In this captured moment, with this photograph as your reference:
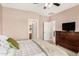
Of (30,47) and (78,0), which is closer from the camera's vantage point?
(78,0)

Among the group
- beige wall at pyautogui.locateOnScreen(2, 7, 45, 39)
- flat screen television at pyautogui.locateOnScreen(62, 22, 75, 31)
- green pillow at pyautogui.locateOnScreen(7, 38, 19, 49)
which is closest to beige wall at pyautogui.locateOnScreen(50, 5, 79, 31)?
flat screen television at pyautogui.locateOnScreen(62, 22, 75, 31)

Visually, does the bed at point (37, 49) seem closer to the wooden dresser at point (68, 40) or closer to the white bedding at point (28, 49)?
the white bedding at point (28, 49)

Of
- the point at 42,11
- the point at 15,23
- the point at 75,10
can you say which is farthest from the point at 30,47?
the point at 75,10

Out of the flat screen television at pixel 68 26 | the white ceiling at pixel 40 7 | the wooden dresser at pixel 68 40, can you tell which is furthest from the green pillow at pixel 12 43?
the flat screen television at pixel 68 26

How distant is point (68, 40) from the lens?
1.91 meters

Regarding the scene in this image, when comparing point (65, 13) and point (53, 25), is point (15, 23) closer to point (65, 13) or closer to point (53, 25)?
point (53, 25)

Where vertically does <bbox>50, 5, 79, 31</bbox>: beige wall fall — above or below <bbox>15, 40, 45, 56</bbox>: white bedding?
above

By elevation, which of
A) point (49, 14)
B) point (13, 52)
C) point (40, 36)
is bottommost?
point (13, 52)

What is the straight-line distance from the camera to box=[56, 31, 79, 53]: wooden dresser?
1.84m

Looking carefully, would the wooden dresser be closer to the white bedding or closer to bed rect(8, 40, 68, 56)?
bed rect(8, 40, 68, 56)

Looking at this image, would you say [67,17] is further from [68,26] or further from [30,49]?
[30,49]

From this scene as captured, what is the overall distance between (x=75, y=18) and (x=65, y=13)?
15cm

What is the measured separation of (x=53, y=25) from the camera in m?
1.90

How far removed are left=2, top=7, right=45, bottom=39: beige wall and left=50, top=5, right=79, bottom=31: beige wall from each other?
282 millimetres
